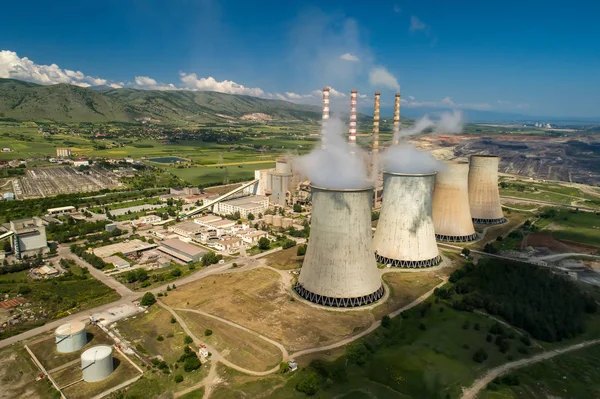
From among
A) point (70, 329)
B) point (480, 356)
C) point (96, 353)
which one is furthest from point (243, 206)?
point (480, 356)

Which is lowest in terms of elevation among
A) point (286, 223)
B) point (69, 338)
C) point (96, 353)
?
point (69, 338)

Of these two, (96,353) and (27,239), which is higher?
(27,239)

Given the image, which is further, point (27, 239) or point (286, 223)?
point (286, 223)

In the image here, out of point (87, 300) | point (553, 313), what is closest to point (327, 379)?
point (553, 313)

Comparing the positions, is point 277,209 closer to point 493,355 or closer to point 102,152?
point 493,355

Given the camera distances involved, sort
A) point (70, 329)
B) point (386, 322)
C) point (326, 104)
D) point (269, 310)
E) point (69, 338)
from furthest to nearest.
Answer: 1. point (326, 104)
2. point (269, 310)
3. point (386, 322)
4. point (70, 329)
5. point (69, 338)

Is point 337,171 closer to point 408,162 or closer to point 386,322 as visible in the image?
point 408,162

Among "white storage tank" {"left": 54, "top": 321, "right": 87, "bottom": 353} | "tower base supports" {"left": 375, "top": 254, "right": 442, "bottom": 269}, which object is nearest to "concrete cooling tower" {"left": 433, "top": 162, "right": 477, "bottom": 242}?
"tower base supports" {"left": 375, "top": 254, "right": 442, "bottom": 269}

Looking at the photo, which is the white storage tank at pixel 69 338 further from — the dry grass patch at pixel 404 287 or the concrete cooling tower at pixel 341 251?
the dry grass patch at pixel 404 287
